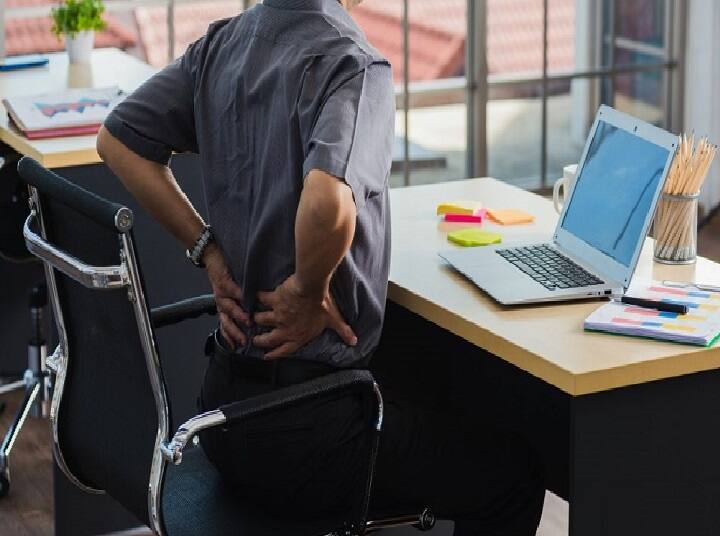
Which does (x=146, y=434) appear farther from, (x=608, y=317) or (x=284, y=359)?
(x=608, y=317)

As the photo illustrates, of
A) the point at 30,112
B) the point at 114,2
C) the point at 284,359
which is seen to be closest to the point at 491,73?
the point at 114,2

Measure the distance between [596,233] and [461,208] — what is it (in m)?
0.48

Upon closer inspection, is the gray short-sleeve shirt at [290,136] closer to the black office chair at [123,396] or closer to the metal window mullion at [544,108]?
the black office chair at [123,396]

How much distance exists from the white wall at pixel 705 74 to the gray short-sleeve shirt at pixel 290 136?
376 cm

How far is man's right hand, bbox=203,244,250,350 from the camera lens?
235 cm

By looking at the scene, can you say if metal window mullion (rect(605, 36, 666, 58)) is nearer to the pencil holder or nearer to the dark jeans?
the pencil holder

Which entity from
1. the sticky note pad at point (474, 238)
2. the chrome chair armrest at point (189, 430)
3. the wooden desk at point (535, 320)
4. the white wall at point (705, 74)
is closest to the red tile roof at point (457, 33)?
the white wall at point (705, 74)

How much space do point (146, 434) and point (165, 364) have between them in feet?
3.74

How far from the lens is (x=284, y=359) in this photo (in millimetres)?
2301

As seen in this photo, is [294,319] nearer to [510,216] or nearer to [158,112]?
[158,112]

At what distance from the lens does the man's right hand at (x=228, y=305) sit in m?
2.35

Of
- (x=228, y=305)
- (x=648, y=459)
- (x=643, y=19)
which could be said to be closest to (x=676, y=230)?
(x=648, y=459)

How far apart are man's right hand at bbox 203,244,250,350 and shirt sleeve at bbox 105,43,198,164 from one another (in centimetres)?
26

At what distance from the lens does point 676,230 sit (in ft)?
8.48
